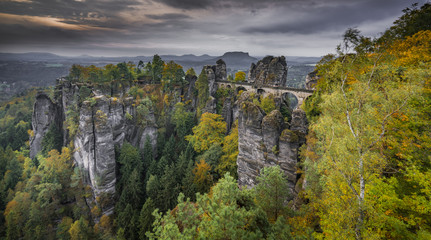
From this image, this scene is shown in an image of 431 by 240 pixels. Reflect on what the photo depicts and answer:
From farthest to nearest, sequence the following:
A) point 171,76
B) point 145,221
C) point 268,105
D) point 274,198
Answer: point 171,76 < point 268,105 < point 145,221 < point 274,198

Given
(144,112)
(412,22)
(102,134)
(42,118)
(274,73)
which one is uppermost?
(412,22)

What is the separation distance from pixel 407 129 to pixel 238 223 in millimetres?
12019

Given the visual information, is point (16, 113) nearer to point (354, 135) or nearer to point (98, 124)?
point (98, 124)

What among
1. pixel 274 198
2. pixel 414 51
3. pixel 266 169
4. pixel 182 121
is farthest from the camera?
pixel 182 121

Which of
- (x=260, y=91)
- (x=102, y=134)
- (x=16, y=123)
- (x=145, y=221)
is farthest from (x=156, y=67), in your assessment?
(x=16, y=123)

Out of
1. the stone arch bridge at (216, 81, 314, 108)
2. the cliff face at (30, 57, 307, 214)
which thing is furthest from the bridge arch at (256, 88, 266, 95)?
the cliff face at (30, 57, 307, 214)

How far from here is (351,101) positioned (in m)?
11.6

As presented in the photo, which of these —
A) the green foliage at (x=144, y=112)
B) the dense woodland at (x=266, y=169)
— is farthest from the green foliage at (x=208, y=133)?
the green foliage at (x=144, y=112)

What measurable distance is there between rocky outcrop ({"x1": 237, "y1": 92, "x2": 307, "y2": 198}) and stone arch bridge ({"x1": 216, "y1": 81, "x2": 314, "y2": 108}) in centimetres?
1370

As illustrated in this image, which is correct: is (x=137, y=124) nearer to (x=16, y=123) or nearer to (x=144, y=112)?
(x=144, y=112)

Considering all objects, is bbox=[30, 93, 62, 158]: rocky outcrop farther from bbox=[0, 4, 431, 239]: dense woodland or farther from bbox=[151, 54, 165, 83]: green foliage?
bbox=[151, 54, 165, 83]: green foliage

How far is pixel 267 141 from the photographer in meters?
21.3

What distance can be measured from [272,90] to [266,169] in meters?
28.3

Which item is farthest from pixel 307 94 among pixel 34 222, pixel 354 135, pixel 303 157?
pixel 34 222
